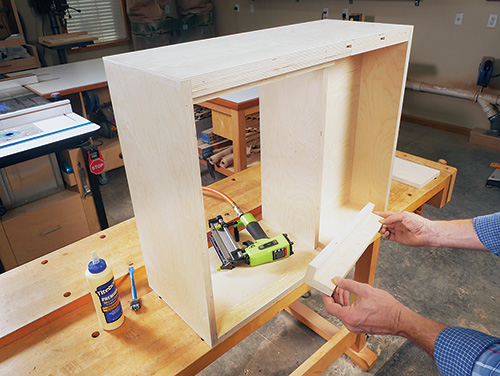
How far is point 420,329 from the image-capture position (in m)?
0.90

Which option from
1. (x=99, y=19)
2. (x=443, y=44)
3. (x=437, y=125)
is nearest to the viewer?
(x=443, y=44)

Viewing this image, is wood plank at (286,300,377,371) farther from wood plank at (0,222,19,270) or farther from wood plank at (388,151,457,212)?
wood plank at (0,222,19,270)

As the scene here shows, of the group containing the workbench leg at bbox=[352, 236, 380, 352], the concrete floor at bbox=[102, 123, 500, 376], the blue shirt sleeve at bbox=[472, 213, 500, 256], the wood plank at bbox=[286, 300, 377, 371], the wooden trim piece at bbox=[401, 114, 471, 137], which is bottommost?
the concrete floor at bbox=[102, 123, 500, 376]

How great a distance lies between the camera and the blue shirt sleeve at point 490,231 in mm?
1055

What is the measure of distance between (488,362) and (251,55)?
79cm

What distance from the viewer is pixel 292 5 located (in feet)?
16.0

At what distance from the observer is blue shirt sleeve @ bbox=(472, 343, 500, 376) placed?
0.75 m

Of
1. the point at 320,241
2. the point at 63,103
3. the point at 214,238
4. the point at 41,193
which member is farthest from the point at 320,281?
the point at 63,103

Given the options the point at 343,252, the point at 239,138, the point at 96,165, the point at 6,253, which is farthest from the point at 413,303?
the point at 6,253

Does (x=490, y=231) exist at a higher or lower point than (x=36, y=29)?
lower

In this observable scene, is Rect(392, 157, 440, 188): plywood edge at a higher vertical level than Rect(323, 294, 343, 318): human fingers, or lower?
higher

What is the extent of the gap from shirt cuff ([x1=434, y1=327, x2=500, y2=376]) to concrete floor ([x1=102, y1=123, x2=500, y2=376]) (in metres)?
0.91

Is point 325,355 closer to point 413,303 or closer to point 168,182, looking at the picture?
point 413,303

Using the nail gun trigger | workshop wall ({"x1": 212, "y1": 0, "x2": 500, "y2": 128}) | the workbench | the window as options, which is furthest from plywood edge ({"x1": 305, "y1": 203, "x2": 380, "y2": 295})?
the window
